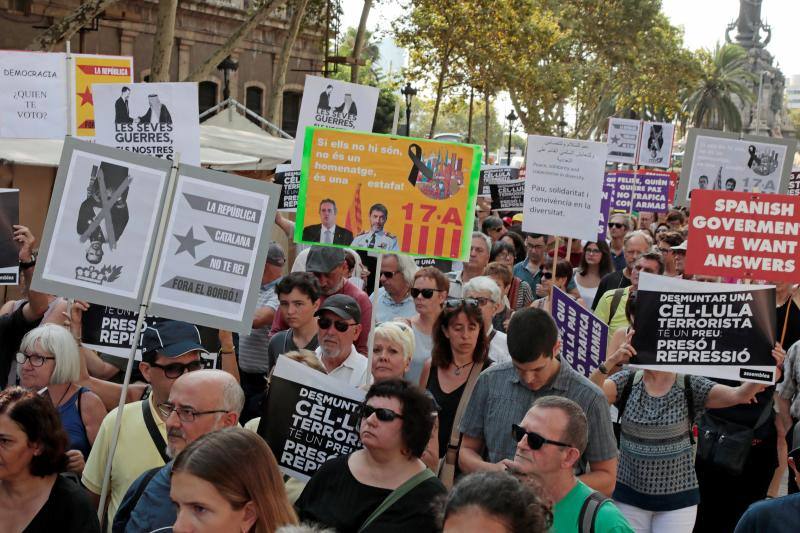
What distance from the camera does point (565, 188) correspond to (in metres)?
10.3

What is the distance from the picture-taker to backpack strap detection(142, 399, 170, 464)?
5215mm

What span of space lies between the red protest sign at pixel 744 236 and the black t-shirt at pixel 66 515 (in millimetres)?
4507

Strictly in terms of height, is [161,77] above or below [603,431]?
above

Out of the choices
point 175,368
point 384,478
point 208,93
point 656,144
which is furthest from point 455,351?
point 208,93

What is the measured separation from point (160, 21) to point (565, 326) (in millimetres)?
13787

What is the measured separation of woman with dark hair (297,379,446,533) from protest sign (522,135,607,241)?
5348mm

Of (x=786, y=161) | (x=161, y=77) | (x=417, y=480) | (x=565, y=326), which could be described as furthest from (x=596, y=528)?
(x=161, y=77)

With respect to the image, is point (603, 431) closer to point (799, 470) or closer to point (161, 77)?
point (799, 470)

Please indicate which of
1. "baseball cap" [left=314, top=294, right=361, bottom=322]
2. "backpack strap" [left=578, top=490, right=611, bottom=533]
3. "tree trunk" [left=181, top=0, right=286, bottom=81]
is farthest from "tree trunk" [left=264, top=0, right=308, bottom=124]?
"backpack strap" [left=578, top=490, right=611, bottom=533]

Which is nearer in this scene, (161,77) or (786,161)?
(786,161)

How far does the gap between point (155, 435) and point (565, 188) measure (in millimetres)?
5800

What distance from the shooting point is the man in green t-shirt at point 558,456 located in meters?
4.41

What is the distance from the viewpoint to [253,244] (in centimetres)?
589

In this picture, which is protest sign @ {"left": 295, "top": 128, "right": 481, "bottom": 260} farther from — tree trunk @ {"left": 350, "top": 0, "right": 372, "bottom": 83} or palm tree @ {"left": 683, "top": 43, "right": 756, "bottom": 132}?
palm tree @ {"left": 683, "top": 43, "right": 756, "bottom": 132}
